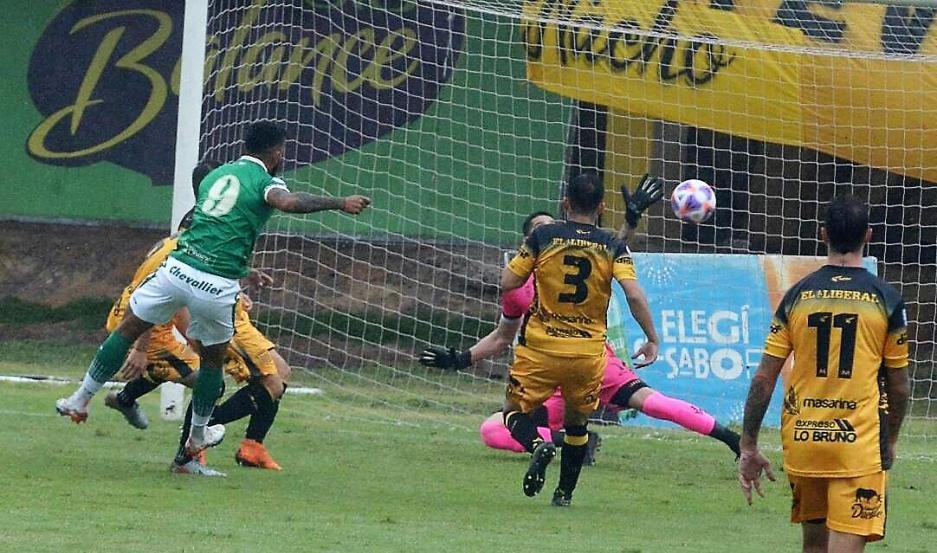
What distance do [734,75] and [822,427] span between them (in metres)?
9.57

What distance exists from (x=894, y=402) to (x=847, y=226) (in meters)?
0.67

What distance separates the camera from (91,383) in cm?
933

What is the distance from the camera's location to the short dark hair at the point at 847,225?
5.91m

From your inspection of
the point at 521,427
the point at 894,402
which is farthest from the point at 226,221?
the point at 894,402

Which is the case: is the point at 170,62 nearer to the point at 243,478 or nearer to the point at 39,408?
the point at 39,408

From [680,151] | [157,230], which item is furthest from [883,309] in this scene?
[157,230]

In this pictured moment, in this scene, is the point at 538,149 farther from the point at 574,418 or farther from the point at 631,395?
the point at 574,418

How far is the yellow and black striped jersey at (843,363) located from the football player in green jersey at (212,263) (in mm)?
3701

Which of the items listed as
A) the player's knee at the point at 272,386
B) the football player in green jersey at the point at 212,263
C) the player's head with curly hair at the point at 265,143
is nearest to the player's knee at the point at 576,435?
the football player in green jersey at the point at 212,263

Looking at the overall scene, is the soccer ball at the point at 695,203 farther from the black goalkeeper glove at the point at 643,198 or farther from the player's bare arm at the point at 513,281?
the player's bare arm at the point at 513,281

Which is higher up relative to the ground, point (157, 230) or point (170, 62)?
point (170, 62)

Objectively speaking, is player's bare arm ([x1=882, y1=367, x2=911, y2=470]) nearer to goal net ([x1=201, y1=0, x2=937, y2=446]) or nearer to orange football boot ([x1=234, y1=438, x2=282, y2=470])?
orange football boot ([x1=234, y1=438, x2=282, y2=470])

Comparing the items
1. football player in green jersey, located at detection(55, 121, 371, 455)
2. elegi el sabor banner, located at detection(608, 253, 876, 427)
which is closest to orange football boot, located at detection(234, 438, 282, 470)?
football player in green jersey, located at detection(55, 121, 371, 455)

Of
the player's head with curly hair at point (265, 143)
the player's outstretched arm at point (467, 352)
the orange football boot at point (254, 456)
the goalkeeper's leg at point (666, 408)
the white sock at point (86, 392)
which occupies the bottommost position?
the orange football boot at point (254, 456)
